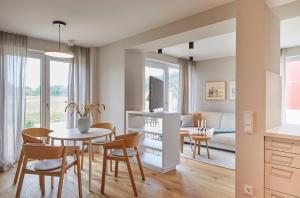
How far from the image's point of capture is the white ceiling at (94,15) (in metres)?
2.42

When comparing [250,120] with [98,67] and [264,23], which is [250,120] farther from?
[98,67]

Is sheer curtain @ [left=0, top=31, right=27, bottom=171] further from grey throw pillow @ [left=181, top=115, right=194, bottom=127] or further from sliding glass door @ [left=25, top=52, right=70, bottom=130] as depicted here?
grey throw pillow @ [left=181, top=115, right=194, bottom=127]

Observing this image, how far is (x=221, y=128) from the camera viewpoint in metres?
5.17

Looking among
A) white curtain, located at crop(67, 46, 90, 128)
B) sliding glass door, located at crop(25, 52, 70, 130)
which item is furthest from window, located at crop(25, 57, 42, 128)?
white curtain, located at crop(67, 46, 90, 128)

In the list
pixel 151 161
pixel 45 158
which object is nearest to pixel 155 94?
pixel 151 161

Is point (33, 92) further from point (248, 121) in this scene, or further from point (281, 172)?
point (281, 172)

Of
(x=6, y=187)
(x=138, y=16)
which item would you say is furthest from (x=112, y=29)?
(x=6, y=187)

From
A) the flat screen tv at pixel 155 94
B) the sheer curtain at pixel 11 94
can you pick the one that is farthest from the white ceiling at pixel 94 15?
the flat screen tv at pixel 155 94

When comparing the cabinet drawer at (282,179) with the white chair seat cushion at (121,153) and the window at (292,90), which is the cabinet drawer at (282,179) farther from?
the window at (292,90)

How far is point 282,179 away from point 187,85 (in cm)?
430

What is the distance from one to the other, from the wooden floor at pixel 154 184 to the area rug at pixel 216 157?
11.6 inches

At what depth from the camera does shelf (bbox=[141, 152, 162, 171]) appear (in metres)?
3.36

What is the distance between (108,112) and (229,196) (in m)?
2.76

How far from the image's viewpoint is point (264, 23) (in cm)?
192
